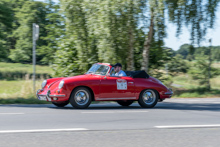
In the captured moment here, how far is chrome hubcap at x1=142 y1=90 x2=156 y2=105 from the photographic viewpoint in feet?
39.3

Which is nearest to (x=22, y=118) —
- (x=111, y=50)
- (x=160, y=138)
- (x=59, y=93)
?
(x=59, y=93)

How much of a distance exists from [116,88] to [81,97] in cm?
116

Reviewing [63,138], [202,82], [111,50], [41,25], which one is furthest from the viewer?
[41,25]

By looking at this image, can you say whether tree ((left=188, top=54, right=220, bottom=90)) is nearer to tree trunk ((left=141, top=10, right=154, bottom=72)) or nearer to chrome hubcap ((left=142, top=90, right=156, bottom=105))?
tree trunk ((left=141, top=10, right=154, bottom=72))

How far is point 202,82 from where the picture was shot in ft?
70.9

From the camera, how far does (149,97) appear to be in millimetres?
12047

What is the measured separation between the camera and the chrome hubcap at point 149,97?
39.3ft

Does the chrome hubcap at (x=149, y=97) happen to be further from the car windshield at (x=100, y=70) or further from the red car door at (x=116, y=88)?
the car windshield at (x=100, y=70)

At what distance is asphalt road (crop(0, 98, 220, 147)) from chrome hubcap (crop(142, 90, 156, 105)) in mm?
1663

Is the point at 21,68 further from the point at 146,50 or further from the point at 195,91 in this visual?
the point at 146,50

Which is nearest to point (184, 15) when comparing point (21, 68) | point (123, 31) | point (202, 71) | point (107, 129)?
point (123, 31)

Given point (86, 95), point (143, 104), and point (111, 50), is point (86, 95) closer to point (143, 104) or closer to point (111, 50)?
point (143, 104)

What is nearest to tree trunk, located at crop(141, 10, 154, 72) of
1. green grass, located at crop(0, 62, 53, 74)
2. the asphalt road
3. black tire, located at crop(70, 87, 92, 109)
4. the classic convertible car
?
the classic convertible car

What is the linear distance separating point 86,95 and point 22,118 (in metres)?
2.76
